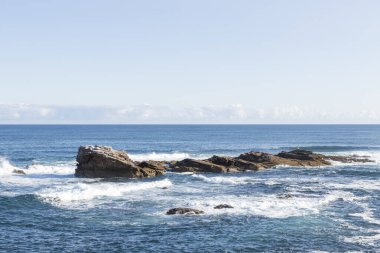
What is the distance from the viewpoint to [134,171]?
198 feet

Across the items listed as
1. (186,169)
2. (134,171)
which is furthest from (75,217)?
(186,169)

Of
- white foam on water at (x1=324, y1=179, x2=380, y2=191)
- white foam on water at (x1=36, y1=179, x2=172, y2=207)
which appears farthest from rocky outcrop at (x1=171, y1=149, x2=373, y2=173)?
white foam on water at (x1=324, y1=179, x2=380, y2=191)

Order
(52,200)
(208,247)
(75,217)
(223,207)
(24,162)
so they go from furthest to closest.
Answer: (24,162), (52,200), (223,207), (75,217), (208,247)

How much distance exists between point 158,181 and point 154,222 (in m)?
21.5

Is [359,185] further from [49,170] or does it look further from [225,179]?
[49,170]

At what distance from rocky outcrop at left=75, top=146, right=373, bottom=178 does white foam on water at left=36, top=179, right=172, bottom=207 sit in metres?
5.52

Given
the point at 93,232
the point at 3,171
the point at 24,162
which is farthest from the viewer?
the point at 24,162

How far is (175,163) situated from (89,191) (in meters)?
25.2

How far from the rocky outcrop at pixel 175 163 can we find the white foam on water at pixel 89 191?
5.52 meters

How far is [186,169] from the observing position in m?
67.3

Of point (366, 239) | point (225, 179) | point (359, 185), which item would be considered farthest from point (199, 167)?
point (366, 239)

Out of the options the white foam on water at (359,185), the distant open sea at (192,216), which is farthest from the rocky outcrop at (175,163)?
the white foam on water at (359,185)

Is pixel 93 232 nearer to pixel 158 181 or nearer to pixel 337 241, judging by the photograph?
pixel 337 241

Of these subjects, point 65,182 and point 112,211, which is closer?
point 112,211
